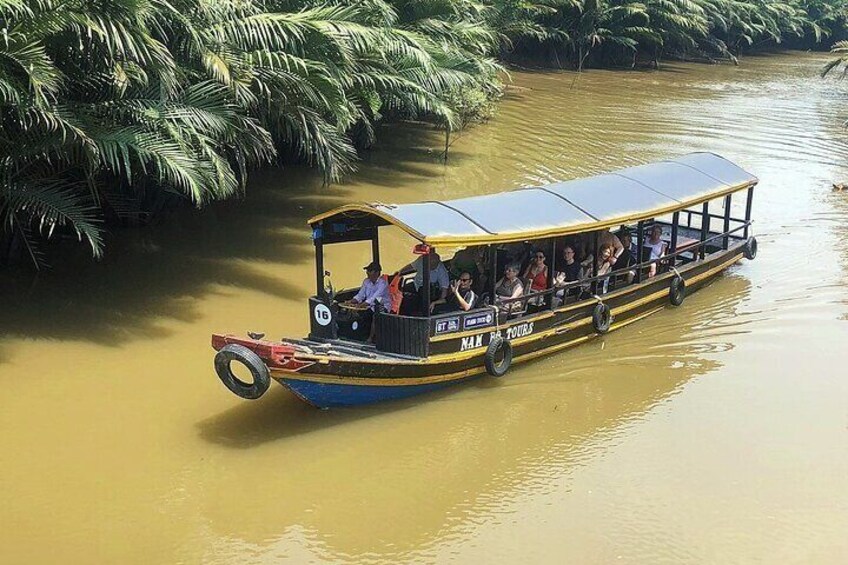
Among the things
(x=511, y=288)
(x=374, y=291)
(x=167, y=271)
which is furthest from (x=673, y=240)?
(x=167, y=271)

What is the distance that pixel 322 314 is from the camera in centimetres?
846

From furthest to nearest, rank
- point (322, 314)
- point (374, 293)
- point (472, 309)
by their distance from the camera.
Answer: point (472, 309), point (374, 293), point (322, 314)

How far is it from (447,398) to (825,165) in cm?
1525

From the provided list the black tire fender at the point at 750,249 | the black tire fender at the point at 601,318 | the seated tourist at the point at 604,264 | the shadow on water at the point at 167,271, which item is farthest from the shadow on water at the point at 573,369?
the shadow on water at the point at 167,271

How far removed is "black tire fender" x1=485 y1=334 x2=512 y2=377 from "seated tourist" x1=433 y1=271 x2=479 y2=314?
0.45 meters

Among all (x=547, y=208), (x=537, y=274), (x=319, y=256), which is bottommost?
(x=537, y=274)

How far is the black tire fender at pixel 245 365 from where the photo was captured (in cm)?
710

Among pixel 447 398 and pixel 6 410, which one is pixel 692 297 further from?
pixel 6 410

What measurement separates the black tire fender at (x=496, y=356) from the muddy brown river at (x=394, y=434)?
245 millimetres

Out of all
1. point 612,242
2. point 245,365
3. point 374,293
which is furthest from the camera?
point 612,242

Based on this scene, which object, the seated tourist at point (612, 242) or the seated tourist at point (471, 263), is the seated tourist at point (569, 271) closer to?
the seated tourist at point (612, 242)

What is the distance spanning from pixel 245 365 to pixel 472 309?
257cm

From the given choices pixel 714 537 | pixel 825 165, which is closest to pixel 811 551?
pixel 714 537

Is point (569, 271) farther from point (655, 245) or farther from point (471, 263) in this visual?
point (655, 245)
